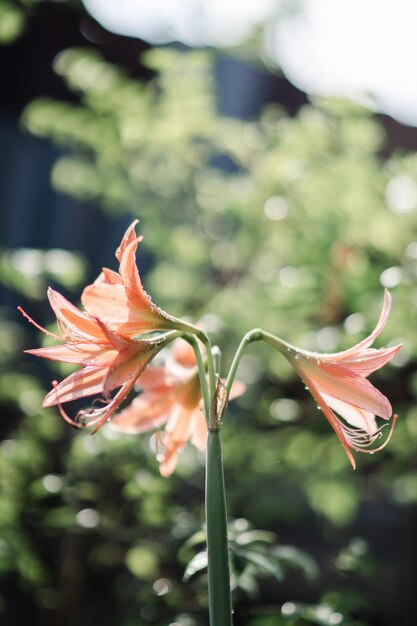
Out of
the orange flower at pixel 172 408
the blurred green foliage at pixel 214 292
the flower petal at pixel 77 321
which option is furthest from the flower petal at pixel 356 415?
the blurred green foliage at pixel 214 292

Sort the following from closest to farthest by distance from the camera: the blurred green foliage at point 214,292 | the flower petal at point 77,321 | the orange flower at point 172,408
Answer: the flower petal at point 77,321, the orange flower at point 172,408, the blurred green foliage at point 214,292

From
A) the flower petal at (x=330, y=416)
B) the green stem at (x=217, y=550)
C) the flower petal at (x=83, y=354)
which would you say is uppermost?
the flower petal at (x=83, y=354)

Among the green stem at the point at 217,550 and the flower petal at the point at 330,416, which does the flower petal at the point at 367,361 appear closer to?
the flower petal at the point at 330,416

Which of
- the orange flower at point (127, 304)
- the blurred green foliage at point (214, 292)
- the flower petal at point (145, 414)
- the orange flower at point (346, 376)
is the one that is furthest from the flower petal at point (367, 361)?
the blurred green foliage at point (214, 292)

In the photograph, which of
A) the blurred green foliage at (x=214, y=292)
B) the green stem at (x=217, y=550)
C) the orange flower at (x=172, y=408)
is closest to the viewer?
the green stem at (x=217, y=550)

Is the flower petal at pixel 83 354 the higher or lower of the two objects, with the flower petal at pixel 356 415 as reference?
higher

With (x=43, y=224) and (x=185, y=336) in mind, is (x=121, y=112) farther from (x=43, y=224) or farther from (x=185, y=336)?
(x=43, y=224)

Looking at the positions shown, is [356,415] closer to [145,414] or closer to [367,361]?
[367,361]

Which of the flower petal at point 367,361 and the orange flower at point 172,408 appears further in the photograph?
the orange flower at point 172,408
